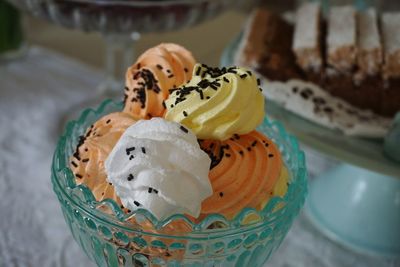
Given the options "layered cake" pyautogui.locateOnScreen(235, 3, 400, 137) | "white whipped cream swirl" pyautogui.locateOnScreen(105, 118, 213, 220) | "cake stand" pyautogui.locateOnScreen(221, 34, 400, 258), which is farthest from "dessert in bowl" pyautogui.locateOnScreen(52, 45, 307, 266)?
"layered cake" pyautogui.locateOnScreen(235, 3, 400, 137)

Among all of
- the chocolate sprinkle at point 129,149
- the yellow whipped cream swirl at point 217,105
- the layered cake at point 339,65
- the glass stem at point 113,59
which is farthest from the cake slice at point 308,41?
the chocolate sprinkle at point 129,149

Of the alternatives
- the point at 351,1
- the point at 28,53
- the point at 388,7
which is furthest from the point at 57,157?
the point at 388,7

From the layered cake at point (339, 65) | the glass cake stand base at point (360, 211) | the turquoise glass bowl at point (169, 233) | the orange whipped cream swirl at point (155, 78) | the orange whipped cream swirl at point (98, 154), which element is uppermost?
the orange whipped cream swirl at point (155, 78)

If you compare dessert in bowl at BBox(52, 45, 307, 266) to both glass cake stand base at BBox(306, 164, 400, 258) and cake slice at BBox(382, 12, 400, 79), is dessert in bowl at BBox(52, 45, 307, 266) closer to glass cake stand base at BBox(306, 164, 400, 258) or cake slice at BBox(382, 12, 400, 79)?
glass cake stand base at BBox(306, 164, 400, 258)

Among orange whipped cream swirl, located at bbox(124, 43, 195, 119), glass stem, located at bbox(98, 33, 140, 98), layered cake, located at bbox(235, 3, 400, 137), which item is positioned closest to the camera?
orange whipped cream swirl, located at bbox(124, 43, 195, 119)

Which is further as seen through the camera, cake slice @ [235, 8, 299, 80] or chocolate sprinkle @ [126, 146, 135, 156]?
cake slice @ [235, 8, 299, 80]

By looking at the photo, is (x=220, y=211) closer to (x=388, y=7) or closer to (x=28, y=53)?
(x=28, y=53)

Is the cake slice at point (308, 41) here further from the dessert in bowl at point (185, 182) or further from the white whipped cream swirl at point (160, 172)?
the white whipped cream swirl at point (160, 172)
